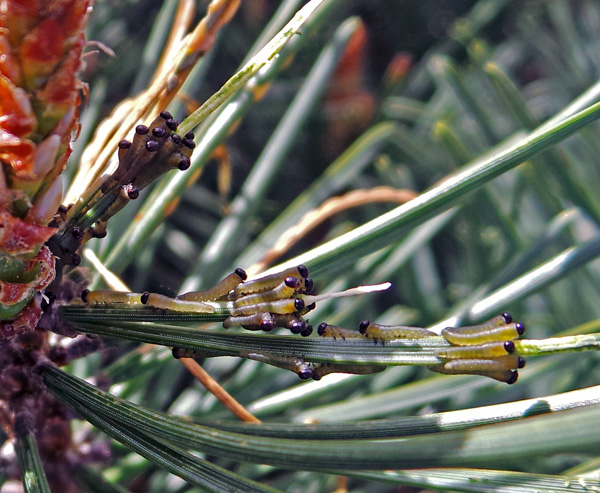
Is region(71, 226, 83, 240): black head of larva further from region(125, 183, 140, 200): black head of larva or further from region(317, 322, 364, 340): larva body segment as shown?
region(317, 322, 364, 340): larva body segment

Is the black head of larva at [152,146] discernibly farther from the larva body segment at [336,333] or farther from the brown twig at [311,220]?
the brown twig at [311,220]

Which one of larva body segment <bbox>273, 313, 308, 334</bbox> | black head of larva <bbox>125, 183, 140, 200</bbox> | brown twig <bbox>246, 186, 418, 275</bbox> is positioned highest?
brown twig <bbox>246, 186, 418, 275</bbox>

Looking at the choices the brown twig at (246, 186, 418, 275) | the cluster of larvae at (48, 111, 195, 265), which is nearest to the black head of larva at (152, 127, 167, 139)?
the cluster of larvae at (48, 111, 195, 265)

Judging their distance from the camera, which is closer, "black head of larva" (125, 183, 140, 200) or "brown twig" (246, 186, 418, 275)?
"black head of larva" (125, 183, 140, 200)

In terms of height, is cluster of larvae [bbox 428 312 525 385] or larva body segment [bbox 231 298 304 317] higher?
cluster of larvae [bbox 428 312 525 385]

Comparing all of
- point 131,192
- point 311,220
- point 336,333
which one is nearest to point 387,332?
point 336,333

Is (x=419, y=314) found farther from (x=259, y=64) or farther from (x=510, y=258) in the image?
(x=259, y=64)

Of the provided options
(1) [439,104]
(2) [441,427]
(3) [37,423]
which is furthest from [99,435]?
(1) [439,104]
